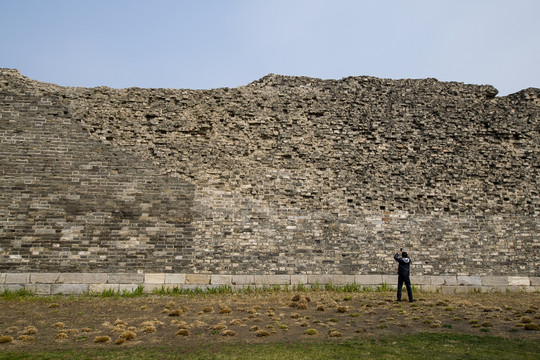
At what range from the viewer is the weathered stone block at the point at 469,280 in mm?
15311

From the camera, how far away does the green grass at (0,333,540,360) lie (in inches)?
308

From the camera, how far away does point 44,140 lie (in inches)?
618

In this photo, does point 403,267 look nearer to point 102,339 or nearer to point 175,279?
point 175,279

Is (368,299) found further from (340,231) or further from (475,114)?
(475,114)

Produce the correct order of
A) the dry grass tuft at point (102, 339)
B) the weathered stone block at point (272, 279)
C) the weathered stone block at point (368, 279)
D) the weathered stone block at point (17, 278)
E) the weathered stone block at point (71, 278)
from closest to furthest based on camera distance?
1. the dry grass tuft at point (102, 339)
2. the weathered stone block at point (17, 278)
3. the weathered stone block at point (71, 278)
4. the weathered stone block at point (272, 279)
5. the weathered stone block at point (368, 279)

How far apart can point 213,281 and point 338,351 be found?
284 inches

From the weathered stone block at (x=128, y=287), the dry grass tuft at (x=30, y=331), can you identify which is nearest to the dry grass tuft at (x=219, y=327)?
the dry grass tuft at (x=30, y=331)

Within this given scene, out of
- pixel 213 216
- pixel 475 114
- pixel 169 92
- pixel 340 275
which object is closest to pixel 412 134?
pixel 475 114

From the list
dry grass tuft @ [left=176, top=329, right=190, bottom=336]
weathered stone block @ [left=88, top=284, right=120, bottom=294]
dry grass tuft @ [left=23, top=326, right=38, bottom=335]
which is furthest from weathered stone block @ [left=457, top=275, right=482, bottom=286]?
dry grass tuft @ [left=23, top=326, right=38, bottom=335]

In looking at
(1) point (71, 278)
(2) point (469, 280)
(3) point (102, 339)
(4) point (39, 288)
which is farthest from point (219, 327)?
(2) point (469, 280)

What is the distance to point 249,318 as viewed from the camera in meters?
10.9

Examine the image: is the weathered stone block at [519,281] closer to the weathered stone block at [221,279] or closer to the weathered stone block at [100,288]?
the weathered stone block at [221,279]

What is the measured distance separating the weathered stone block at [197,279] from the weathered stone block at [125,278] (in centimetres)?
150

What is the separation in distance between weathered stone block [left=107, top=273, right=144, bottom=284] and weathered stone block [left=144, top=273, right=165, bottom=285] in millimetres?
137
